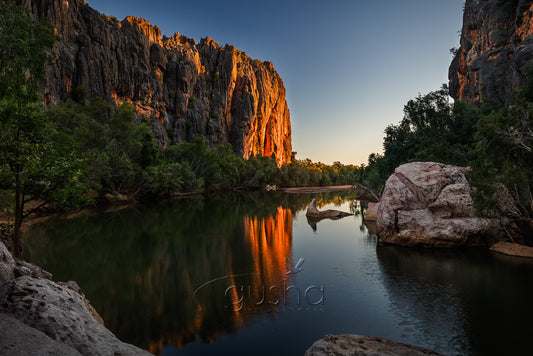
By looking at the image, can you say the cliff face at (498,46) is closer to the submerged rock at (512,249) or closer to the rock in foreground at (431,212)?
the rock in foreground at (431,212)

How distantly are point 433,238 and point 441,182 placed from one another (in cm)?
305

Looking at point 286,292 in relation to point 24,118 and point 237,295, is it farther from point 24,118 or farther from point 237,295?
point 24,118

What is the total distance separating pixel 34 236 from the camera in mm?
17625

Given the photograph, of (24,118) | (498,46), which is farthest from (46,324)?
(498,46)

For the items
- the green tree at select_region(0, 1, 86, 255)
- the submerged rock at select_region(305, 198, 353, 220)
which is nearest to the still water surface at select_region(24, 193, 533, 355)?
the green tree at select_region(0, 1, 86, 255)

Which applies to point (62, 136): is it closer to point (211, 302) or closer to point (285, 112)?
point (211, 302)

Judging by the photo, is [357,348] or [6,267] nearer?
[6,267]

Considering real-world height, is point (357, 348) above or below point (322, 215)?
below

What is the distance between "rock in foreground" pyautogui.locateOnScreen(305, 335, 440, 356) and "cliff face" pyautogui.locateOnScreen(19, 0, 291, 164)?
3202 centimetres

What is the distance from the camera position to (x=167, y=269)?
1243 cm

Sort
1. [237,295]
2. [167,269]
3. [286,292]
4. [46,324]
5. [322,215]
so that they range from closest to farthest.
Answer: [46,324]
[237,295]
[286,292]
[167,269]
[322,215]

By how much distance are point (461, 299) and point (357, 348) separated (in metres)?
5.87

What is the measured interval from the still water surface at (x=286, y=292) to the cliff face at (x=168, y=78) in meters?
23.2

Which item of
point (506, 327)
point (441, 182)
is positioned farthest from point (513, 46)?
point (506, 327)
